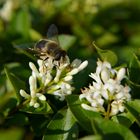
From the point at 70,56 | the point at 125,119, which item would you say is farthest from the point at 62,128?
the point at 70,56

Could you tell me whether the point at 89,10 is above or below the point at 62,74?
below

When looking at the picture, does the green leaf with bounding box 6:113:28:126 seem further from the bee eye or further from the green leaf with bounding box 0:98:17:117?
the bee eye

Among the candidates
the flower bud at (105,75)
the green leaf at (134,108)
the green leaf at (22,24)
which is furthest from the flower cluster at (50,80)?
the green leaf at (22,24)

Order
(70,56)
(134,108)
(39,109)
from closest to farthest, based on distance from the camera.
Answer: (134,108) → (39,109) → (70,56)

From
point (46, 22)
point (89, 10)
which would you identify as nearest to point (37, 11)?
point (46, 22)

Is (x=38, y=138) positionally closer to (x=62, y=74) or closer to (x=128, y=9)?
(x=62, y=74)

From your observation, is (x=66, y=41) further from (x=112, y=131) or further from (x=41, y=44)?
(x=112, y=131)
